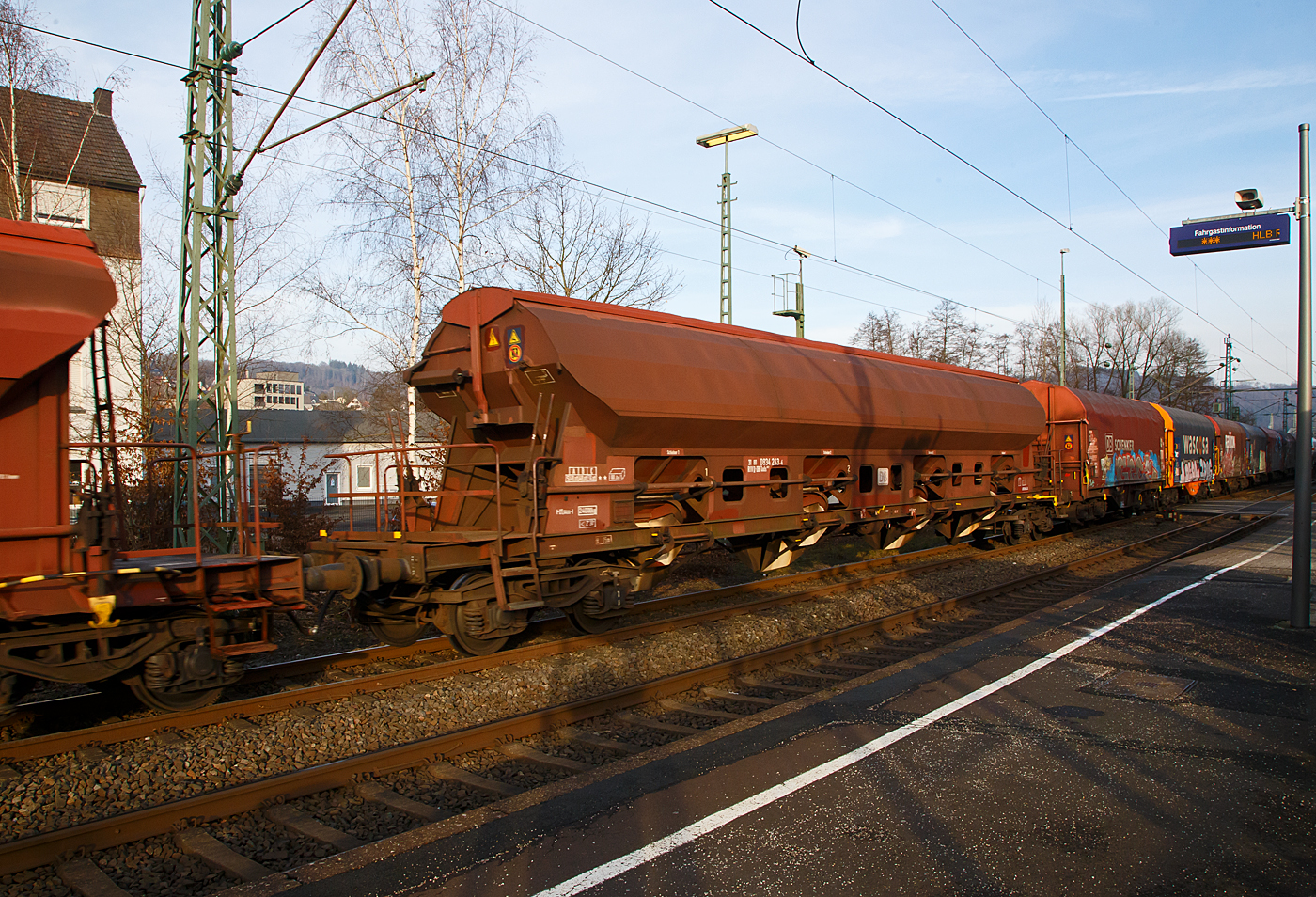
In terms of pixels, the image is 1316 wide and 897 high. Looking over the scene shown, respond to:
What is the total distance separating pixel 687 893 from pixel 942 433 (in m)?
11.5

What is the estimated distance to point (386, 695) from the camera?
7.13 m

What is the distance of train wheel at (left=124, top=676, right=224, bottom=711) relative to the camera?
637 cm

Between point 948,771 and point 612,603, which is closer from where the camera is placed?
point 948,771

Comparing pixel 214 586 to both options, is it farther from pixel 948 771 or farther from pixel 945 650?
pixel 945 650

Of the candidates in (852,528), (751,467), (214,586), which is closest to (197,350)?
(214,586)

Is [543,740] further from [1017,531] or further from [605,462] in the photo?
[1017,531]

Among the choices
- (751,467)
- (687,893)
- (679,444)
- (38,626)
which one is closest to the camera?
(687,893)

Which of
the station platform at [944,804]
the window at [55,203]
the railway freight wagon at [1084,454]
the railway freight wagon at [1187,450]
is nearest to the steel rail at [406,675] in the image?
the station platform at [944,804]

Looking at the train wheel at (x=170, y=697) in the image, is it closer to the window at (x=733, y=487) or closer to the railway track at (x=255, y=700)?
the railway track at (x=255, y=700)

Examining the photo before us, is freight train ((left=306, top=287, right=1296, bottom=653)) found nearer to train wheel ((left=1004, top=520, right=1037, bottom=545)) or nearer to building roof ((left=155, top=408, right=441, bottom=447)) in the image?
train wheel ((left=1004, top=520, right=1037, bottom=545))

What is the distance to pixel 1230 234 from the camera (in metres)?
10.9

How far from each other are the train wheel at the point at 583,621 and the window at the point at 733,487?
2.22m

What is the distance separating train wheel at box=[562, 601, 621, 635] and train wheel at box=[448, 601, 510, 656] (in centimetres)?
95

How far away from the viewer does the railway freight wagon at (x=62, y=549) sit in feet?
17.8
